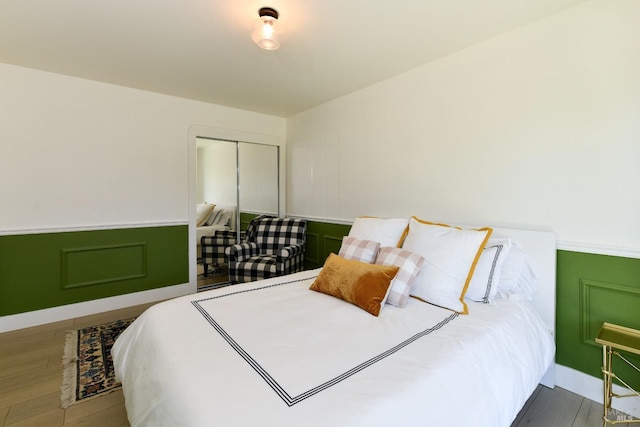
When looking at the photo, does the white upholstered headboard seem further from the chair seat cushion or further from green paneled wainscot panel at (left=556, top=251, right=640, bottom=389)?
the chair seat cushion

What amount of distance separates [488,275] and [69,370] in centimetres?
290

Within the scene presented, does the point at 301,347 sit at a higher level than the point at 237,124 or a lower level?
lower

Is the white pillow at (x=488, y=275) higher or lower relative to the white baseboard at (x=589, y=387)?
higher

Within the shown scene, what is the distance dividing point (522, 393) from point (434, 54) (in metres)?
2.34

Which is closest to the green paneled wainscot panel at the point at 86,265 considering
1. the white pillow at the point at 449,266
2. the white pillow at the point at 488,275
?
the white pillow at the point at 449,266

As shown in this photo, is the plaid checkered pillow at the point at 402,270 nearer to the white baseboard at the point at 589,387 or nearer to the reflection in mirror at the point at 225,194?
the white baseboard at the point at 589,387

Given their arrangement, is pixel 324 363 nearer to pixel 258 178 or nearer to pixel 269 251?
pixel 269 251

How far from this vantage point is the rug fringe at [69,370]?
1803 millimetres

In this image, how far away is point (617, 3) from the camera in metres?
1.67

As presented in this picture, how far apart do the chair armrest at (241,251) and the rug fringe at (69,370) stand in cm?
150

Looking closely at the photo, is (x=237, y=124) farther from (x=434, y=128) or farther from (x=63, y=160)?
(x=434, y=128)

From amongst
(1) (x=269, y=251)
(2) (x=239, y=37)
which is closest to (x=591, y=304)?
(2) (x=239, y=37)

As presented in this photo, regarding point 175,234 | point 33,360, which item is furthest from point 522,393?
point 175,234

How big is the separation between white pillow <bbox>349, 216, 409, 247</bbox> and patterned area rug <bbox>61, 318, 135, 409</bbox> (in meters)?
1.99
